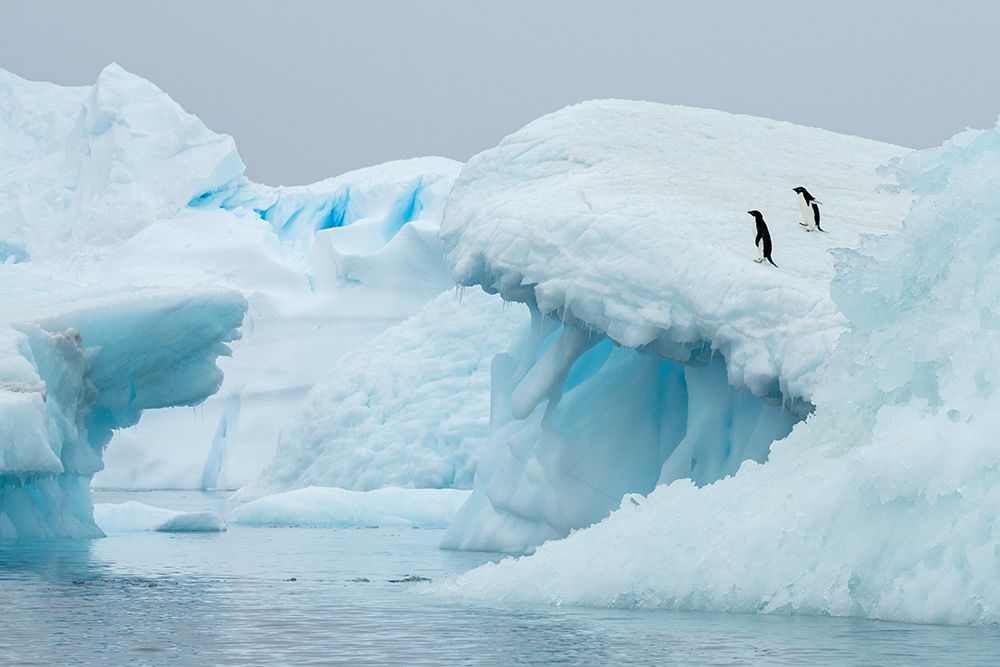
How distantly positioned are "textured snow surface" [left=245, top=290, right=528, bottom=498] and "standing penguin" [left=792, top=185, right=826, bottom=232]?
1136 cm

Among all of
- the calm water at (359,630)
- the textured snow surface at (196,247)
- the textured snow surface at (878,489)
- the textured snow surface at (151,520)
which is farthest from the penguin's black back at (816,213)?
the textured snow surface at (196,247)

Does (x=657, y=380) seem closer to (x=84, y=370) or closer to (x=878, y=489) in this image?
(x=878, y=489)

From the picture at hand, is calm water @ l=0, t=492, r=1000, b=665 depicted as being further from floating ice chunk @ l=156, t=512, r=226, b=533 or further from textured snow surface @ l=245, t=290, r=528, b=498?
textured snow surface @ l=245, t=290, r=528, b=498

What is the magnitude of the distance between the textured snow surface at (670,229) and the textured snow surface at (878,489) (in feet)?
6.79

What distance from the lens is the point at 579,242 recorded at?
563 inches

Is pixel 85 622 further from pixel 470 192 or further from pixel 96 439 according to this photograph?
pixel 96 439

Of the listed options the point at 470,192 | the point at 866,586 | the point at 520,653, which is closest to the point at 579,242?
the point at 470,192

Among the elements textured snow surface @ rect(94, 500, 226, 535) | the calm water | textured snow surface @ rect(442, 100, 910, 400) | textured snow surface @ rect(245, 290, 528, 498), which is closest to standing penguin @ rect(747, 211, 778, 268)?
textured snow surface @ rect(442, 100, 910, 400)

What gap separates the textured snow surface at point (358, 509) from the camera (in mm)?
23234

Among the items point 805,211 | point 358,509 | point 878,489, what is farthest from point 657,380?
point 358,509

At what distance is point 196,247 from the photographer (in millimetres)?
36719

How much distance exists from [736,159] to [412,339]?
11529mm

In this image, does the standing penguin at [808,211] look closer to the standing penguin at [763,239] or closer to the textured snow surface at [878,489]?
the standing penguin at [763,239]

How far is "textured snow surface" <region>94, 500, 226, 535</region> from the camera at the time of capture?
2091 cm
